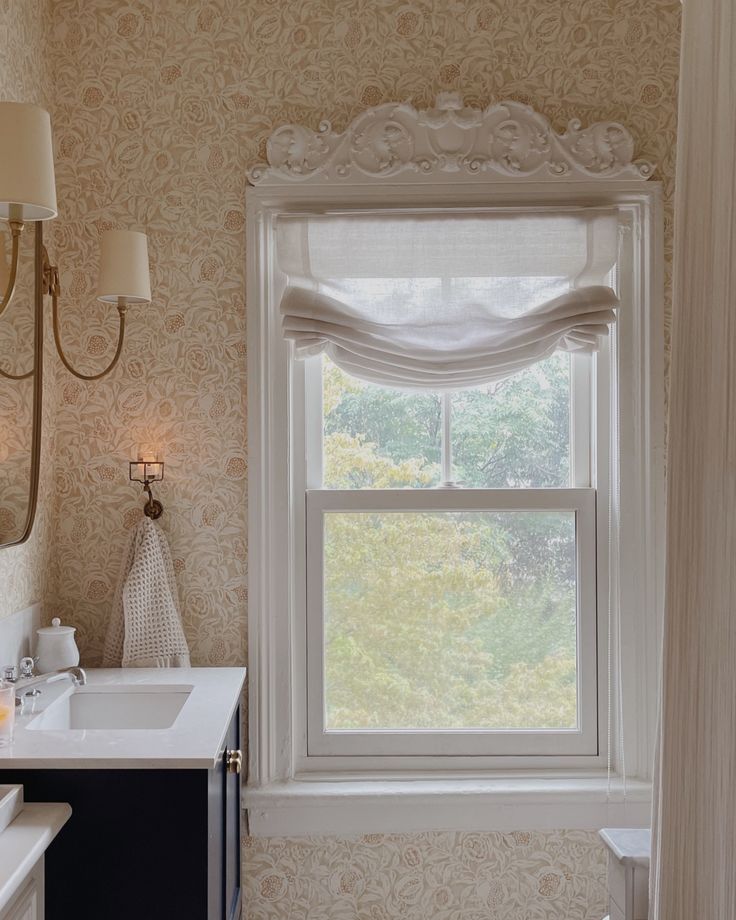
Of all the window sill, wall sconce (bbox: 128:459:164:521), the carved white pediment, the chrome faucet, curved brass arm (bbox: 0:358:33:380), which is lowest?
the window sill

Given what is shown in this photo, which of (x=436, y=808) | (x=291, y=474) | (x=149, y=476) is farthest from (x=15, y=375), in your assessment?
(x=436, y=808)

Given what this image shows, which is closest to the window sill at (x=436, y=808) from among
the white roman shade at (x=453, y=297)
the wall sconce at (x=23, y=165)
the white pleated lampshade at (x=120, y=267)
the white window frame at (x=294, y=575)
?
the white window frame at (x=294, y=575)

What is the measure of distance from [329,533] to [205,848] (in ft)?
3.15

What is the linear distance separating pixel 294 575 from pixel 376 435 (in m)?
0.44

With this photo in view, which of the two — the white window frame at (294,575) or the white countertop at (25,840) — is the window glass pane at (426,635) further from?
the white countertop at (25,840)

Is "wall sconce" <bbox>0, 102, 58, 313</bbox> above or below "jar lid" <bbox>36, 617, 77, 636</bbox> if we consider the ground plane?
above

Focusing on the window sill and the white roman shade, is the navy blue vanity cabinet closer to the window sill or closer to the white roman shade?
the window sill

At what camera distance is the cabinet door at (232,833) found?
1747mm

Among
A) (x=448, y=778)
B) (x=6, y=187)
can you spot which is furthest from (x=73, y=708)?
(x=6, y=187)

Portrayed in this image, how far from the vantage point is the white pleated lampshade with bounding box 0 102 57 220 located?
1338 millimetres

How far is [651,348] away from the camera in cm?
214

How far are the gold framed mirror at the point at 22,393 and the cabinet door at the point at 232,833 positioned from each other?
656 millimetres

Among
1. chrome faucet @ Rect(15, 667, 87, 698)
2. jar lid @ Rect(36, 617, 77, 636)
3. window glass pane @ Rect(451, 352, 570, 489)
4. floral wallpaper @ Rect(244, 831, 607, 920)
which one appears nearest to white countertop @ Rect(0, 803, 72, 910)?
chrome faucet @ Rect(15, 667, 87, 698)

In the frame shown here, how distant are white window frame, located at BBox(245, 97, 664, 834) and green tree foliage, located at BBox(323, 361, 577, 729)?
127 millimetres
